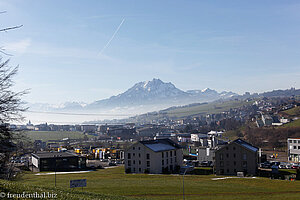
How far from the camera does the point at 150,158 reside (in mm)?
68438

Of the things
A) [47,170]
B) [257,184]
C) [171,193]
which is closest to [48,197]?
[171,193]

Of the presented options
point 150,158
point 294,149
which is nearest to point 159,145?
point 150,158

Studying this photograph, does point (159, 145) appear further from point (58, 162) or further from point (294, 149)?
point (294, 149)

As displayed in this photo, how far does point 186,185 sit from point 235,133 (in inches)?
5356

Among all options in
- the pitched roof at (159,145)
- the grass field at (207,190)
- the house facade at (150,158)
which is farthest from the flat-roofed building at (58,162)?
the grass field at (207,190)

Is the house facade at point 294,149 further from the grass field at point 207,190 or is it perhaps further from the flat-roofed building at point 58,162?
the flat-roofed building at point 58,162

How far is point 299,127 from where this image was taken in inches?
5595

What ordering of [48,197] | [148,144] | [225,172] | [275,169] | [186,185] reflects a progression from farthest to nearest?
1. [148,144]
2. [225,172]
3. [275,169]
4. [186,185]
5. [48,197]

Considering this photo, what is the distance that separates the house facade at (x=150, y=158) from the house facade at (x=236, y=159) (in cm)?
1128

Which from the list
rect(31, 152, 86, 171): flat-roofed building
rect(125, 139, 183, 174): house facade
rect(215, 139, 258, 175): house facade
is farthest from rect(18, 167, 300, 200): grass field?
rect(31, 152, 86, 171): flat-roofed building

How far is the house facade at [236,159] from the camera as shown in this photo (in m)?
62.4

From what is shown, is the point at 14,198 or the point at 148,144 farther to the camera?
the point at 148,144

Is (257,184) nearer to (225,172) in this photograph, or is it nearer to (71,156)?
(225,172)

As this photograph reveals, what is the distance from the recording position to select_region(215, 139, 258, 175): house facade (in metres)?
62.4
